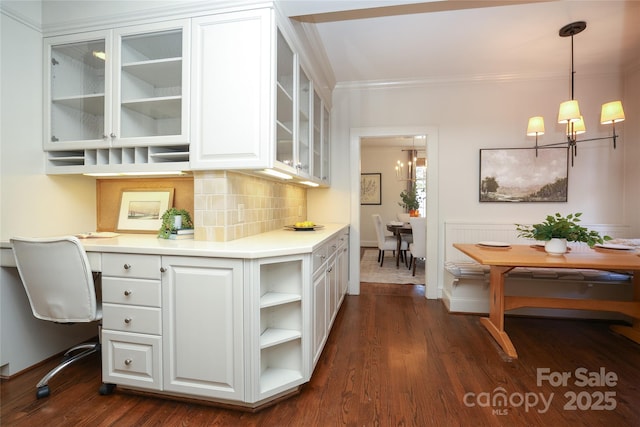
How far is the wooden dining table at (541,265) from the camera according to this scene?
201cm

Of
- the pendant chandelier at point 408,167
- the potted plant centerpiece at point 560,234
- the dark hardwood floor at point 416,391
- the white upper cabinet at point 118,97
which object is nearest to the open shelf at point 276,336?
the dark hardwood floor at point 416,391

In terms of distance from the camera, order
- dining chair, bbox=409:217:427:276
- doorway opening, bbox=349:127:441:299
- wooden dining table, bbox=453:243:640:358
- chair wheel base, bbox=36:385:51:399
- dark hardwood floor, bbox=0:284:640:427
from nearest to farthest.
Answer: dark hardwood floor, bbox=0:284:640:427 < chair wheel base, bbox=36:385:51:399 < wooden dining table, bbox=453:243:640:358 < doorway opening, bbox=349:127:441:299 < dining chair, bbox=409:217:427:276

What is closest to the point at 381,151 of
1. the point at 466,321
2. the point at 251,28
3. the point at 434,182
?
the point at 434,182

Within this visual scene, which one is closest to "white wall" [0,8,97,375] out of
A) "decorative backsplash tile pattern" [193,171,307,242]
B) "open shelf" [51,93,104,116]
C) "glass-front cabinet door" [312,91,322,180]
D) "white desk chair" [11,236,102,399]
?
"open shelf" [51,93,104,116]

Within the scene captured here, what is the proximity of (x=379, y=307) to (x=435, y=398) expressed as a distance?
1526 millimetres

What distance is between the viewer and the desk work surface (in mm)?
1973

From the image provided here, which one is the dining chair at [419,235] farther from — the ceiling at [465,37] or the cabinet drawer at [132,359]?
the cabinet drawer at [132,359]

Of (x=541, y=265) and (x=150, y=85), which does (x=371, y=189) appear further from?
(x=150, y=85)

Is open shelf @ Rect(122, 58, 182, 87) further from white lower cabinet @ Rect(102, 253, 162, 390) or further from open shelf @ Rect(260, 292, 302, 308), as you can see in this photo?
open shelf @ Rect(260, 292, 302, 308)

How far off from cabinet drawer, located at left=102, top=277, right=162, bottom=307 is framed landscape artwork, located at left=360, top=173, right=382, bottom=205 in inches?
259

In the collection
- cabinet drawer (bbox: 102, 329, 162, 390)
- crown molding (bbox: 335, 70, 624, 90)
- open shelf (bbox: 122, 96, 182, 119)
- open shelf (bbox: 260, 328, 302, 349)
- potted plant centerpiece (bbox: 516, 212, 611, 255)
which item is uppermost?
crown molding (bbox: 335, 70, 624, 90)

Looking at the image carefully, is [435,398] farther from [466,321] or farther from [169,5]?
[169,5]

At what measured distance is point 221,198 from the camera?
1.93 meters

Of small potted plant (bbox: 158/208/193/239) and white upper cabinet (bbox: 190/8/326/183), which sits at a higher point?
white upper cabinet (bbox: 190/8/326/183)
